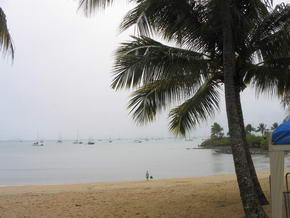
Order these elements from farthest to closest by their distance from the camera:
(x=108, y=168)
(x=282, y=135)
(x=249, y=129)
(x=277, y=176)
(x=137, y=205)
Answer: (x=249, y=129) → (x=108, y=168) → (x=137, y=205) → (x=277, y=176) → (x=282, y=135)

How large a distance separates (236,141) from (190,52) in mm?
2516

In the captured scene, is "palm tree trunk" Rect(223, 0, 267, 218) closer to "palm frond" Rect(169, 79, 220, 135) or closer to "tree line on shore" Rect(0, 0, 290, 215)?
"tree line on shore" Rect(0, 0, 290, 215)

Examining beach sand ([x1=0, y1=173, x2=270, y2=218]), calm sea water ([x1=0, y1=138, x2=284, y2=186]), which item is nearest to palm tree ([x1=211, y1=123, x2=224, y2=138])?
calm sea water ([x1=0, y1=138, x2=284, y2=186])

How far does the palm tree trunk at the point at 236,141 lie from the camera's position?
265 inches

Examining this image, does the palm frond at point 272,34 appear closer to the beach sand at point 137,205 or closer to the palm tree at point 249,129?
the beach sand at point 137,205

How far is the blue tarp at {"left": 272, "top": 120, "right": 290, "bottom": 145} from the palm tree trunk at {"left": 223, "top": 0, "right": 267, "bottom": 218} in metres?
1.52

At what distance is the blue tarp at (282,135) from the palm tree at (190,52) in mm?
2382

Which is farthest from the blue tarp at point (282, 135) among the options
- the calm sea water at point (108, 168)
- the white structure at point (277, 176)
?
the calm sea water at point (108, 168)

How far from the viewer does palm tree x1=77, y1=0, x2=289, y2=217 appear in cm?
825

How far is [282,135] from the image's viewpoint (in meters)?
5.36

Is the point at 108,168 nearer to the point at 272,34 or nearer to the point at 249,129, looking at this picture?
the point at 272,34

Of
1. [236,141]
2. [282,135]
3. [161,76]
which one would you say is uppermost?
[161,76]

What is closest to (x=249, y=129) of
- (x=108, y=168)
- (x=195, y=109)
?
(x=108, y=168)

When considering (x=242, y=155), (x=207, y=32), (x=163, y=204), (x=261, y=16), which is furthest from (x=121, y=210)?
(x=261, y=16)
